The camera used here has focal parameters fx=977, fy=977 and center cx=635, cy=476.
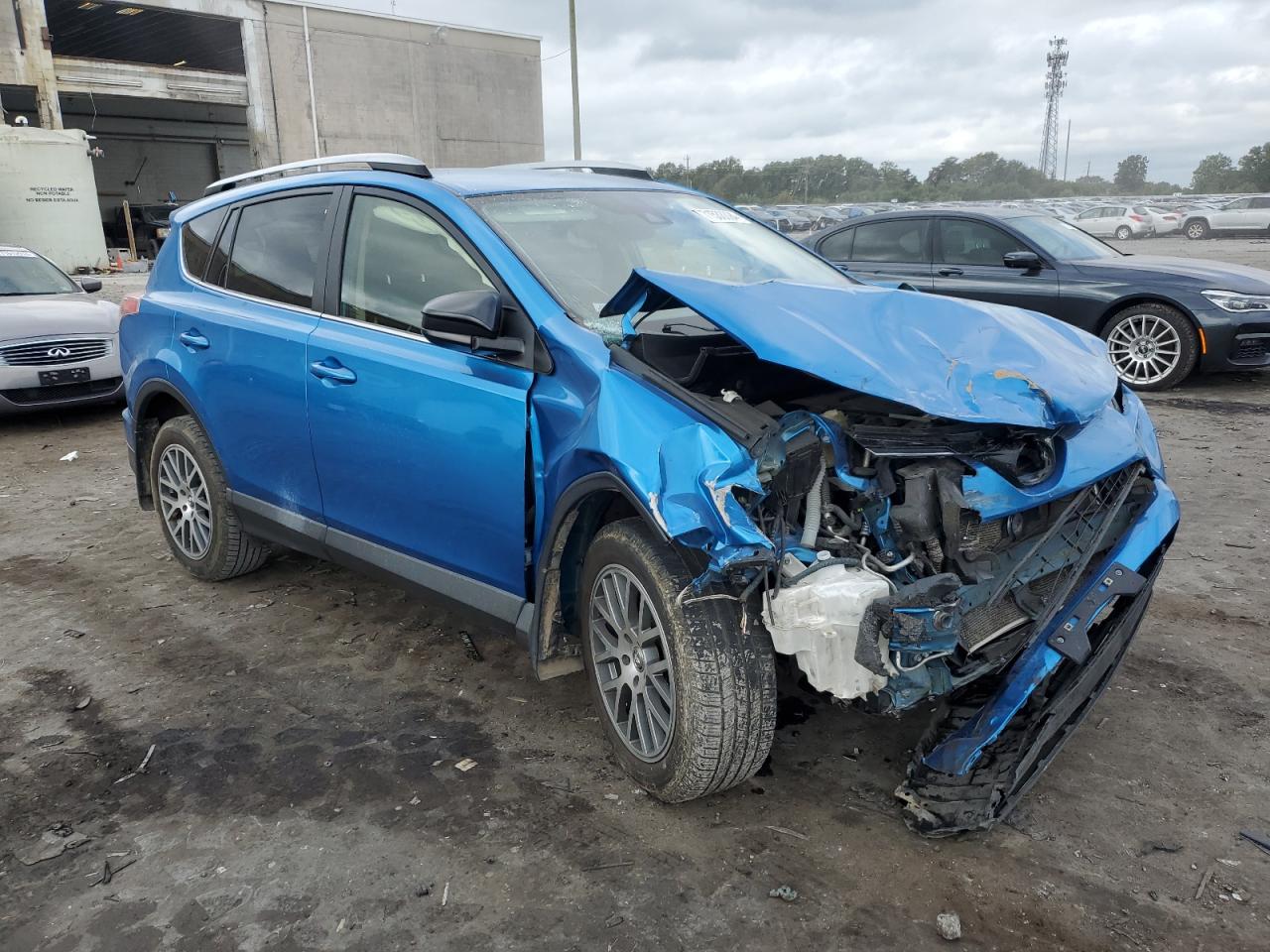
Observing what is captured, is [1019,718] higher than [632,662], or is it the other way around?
[632,662]

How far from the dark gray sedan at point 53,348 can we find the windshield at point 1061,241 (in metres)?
8.28

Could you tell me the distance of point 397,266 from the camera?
3.61 m

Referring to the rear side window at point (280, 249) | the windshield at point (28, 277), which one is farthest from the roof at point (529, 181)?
the windshield at point (28, 277)

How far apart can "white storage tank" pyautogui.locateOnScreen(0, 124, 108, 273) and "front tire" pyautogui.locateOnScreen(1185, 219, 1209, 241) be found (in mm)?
33735

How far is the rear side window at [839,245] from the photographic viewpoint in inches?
394

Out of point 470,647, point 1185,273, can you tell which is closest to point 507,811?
point 470,647

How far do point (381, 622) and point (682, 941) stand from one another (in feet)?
7.79

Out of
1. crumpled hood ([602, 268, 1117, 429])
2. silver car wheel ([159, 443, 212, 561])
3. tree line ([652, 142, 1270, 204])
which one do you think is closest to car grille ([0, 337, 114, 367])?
silver car wheel ([159, 443, 212, 561])

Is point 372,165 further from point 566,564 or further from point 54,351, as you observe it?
point 54,351

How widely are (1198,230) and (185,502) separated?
3694 centimetres

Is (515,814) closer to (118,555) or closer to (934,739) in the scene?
(934,739)

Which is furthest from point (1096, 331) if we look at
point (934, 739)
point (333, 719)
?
point (333, 719)

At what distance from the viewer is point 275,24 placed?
35.1 meters

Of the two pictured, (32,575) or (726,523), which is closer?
(726,523)
